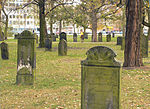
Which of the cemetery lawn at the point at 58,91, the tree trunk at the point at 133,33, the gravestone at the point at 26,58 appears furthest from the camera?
the tree trunk at the point at 133,33

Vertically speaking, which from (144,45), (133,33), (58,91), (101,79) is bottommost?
(58,91)

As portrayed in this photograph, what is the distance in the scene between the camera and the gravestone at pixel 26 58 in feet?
31.5

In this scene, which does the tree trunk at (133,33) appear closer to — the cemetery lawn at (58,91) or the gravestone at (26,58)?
the cemetery lawn at (58,91)

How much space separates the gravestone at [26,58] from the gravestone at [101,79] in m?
4.40

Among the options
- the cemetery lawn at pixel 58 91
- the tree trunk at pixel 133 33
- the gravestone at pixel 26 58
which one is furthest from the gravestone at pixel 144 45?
the gravestone at pixel 26 58

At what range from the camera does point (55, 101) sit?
307 inches

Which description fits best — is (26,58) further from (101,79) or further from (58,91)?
(101,79)

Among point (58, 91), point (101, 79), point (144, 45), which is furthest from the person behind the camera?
point (144, 45)

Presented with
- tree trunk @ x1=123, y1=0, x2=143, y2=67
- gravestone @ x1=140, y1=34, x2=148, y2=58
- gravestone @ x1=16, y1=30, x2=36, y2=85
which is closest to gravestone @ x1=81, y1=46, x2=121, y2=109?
gravestone @ x1=16, y1=30, x2=36, y2=85

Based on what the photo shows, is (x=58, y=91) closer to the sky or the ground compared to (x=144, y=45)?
closer to the ground

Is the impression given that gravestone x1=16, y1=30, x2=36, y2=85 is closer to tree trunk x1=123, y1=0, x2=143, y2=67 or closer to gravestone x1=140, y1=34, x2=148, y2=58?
tree trunk x1=123, y1=0, x2=143, y2=67

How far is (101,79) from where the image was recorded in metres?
5.36

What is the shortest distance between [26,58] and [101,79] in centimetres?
470

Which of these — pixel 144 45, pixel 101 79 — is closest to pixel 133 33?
pixel 144 45
